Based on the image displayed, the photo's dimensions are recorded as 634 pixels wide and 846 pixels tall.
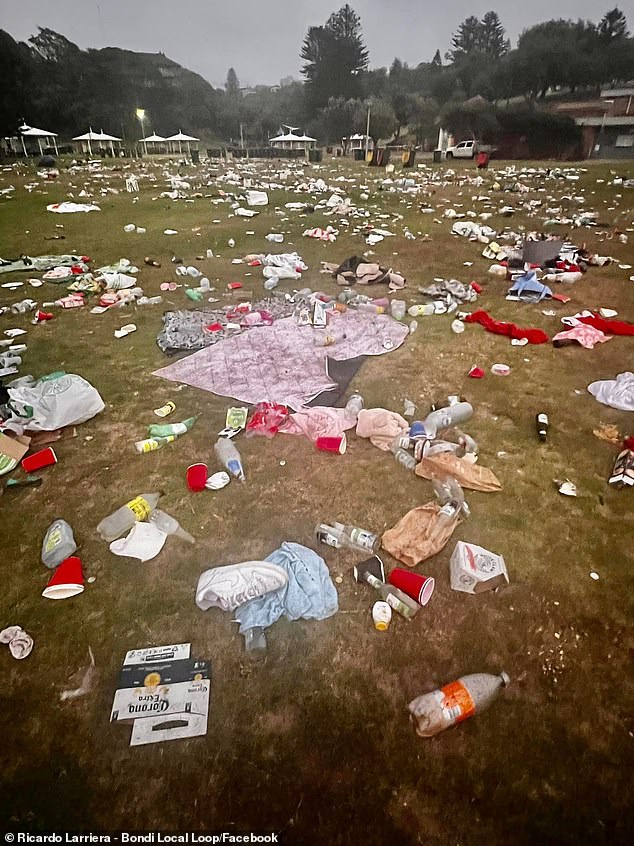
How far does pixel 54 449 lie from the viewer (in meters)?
2.82

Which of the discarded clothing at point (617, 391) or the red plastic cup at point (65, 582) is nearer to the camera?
the red plastic cup at point (65, 582)

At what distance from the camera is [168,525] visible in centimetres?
227

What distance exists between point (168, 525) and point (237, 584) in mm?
591

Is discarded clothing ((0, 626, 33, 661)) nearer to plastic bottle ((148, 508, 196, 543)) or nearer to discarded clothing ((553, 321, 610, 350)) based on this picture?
plastic bottle ((148, 508, 196, 543))

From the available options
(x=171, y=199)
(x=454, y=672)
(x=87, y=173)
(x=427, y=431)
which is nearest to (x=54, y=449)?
(x=427, y=431)

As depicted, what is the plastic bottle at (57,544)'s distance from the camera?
2096mm

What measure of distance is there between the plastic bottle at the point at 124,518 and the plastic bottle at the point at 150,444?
0.50 metres

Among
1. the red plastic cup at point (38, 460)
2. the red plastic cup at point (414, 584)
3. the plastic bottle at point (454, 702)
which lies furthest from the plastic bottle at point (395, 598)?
the red plastic cup at point (38, 460)

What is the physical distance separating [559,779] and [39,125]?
4764 cm

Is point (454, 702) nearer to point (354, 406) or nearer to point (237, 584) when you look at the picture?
point (237, 584)

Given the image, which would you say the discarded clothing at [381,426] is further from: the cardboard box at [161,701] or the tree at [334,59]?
the tree at [334,59]

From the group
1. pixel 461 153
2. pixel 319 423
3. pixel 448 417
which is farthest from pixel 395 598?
pixel 461 153

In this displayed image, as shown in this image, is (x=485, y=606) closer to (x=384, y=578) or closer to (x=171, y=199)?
(x=384, y=578)

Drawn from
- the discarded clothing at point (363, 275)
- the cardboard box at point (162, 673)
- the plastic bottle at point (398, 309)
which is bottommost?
the cardboard box at point (162, 673)
